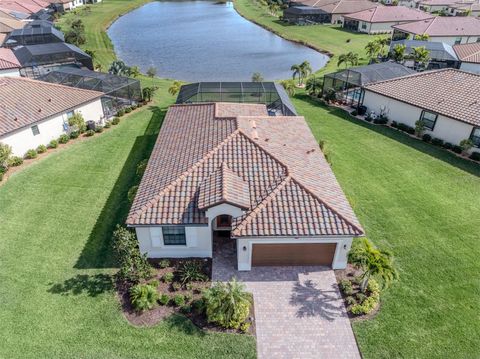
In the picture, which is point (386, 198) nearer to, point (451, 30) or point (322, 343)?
point (322, 343)

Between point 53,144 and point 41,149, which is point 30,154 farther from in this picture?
point 53,144

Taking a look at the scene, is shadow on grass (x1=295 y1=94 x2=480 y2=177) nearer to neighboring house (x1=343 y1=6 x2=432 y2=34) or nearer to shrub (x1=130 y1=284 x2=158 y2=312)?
shrub (x1=130 y1=284 x2=158 y2=312)

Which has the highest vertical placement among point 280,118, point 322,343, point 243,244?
point 280,118

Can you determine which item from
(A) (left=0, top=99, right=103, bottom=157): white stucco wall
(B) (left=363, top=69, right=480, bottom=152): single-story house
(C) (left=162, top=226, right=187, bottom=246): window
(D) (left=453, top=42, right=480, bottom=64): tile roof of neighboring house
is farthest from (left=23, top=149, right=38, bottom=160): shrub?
(D) (left=453, top=42, right=480, bottom=64): tile roof of neighboring house

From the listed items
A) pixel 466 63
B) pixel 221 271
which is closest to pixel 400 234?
pixel 221 271

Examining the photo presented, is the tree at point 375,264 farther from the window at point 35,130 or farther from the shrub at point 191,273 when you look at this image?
the window at point 35,130

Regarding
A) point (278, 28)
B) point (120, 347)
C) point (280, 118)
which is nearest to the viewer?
point (120, 347)
